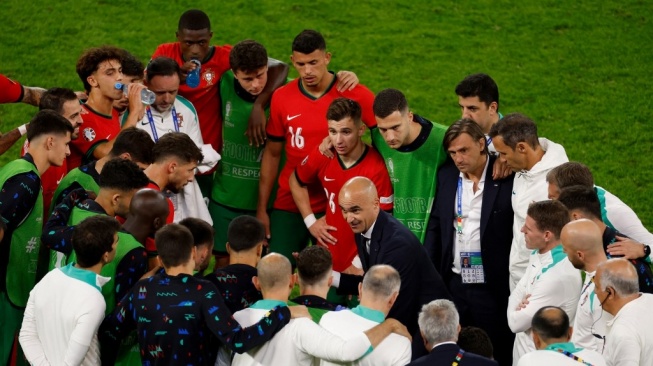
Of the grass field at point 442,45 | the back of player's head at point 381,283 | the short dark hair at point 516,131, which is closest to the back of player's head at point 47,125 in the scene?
the back of player's head at point 381,283

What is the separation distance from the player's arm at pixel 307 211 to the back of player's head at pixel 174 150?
1.18m

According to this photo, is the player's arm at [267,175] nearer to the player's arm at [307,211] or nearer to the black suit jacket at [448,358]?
the player's arm at [307,211]

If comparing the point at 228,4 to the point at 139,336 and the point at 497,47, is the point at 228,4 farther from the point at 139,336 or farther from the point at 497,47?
the point at 139,336

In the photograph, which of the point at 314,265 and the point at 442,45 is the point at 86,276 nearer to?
the point at 314,265

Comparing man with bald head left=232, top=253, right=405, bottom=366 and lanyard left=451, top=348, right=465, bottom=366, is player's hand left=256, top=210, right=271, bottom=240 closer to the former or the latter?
man with bald head left=232, top=253, right=405, bottom=366

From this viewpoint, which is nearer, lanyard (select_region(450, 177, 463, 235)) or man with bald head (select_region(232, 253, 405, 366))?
man with bald head (select_region(232, 253, 405, 366))

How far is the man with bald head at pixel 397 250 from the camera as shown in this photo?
24.2 ft

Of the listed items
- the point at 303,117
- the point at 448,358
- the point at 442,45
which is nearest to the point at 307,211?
the point at 303,117

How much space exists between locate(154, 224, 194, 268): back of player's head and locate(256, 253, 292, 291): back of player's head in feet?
1.45

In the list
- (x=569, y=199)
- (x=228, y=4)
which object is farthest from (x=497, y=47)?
(x=569, y=199)

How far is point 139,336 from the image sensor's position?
6801 mm

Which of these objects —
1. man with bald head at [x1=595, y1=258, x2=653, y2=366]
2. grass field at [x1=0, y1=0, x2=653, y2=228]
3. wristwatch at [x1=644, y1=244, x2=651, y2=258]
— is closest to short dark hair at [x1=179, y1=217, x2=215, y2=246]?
man with bald head at [x1=595, y1=258, x2=653, y2=366]

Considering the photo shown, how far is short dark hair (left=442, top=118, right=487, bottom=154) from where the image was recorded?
26.5ft

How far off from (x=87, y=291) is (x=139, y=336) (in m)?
0.42
